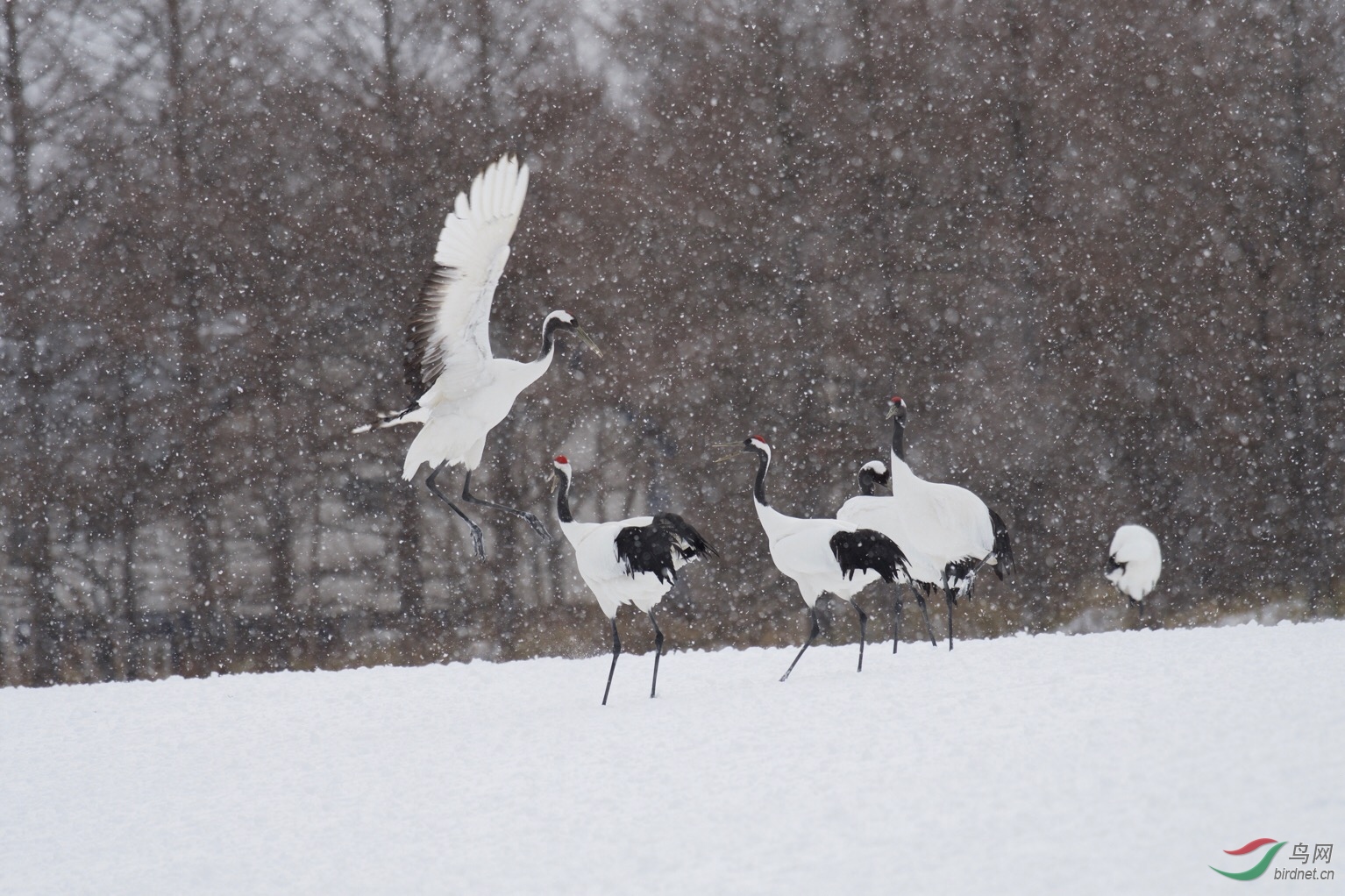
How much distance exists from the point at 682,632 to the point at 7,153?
8650mm

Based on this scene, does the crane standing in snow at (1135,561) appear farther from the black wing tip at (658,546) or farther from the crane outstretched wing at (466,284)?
the crane outstretched wing at (466,284)

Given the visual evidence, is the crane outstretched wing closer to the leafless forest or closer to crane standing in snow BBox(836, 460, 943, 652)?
crane standing in snow BBox(836, 460, 943, 652)

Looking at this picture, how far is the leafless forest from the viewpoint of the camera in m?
13.3

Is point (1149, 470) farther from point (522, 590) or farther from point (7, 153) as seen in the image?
point (7, 153)

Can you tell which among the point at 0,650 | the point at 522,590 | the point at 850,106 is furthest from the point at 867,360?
the point at 0,650

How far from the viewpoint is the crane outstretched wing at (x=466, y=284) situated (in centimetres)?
680

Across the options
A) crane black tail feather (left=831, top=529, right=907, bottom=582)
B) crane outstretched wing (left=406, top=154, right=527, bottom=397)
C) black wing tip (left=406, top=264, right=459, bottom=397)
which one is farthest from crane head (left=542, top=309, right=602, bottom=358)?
crane black tail feather (left=831, top=529, right=907, bottom=582)

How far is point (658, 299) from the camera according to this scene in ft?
44.9

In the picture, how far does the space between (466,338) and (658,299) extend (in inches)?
256

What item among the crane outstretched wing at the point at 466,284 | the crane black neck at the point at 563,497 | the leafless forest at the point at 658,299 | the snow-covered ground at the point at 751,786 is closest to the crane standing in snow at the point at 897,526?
the snow-covered ground at the point at 751,786

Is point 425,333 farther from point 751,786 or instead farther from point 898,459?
point 751,786

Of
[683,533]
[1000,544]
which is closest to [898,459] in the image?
[1000,544]

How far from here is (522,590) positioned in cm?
1387

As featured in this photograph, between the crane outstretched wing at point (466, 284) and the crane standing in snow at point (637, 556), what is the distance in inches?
49.5
